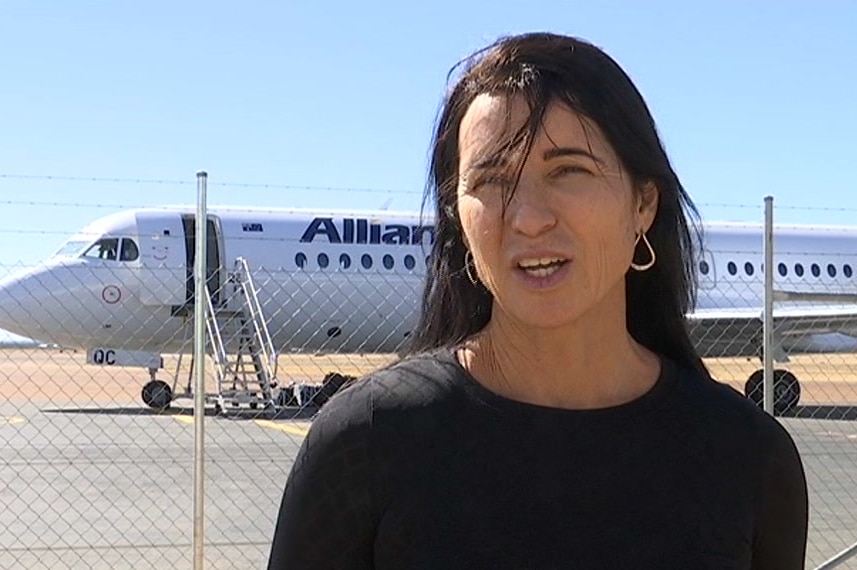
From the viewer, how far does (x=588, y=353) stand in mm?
1720

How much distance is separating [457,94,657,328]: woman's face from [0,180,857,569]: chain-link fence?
827 cm

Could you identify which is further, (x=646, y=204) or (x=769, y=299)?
(x=769, y=299)

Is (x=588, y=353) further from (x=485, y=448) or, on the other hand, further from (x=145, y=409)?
(x=145, y=409)

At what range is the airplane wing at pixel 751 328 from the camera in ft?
63.7

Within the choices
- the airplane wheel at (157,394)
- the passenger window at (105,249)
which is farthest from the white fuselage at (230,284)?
the airplane wheel at (157,394)

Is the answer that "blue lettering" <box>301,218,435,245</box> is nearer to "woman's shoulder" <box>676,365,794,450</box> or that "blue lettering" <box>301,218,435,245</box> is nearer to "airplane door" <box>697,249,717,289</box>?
"airplane door" <box>697,249,717,289</box>

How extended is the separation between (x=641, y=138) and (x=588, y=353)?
338 millimetres

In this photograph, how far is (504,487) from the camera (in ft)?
5.19

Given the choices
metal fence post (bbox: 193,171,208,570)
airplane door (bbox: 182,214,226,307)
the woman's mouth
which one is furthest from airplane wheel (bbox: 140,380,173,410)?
the woman's mouth

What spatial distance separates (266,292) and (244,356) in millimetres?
2030

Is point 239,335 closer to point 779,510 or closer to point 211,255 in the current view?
point 211,255

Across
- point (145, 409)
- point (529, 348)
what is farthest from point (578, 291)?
point (145, 409)

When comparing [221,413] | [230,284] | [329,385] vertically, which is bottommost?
[221,413]

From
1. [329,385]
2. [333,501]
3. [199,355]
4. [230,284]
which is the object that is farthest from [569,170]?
[230,284]
